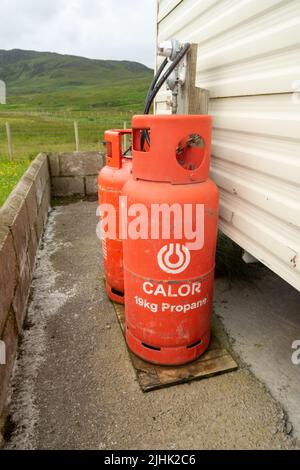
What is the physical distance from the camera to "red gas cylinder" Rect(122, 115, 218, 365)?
2.12 metres

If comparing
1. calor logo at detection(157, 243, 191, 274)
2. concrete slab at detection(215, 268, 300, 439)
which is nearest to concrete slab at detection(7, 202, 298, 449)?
concrete slab at detection(215, 268, 300, 439)

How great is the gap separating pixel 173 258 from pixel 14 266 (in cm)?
142

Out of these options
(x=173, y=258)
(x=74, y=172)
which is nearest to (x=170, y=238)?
(x=173, y=258)

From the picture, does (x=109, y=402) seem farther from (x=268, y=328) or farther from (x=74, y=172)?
(x=74, y=172)

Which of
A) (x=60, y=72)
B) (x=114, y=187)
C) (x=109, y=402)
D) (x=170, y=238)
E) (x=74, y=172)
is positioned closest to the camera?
(x=170, y=238)

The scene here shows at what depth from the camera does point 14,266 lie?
2.81m

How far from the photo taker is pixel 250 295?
3.50m

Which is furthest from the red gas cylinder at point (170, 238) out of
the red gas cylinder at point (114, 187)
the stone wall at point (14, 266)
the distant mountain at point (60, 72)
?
the distant mountain at point (60, 72)

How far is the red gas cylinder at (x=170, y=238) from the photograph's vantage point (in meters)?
2.12

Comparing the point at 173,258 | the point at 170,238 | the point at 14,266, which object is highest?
the point at 170,238

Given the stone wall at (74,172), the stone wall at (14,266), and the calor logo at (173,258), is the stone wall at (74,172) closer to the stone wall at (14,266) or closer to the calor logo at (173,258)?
the stone wall at (14,266)

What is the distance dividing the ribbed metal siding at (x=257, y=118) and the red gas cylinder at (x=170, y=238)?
0.99 ft
